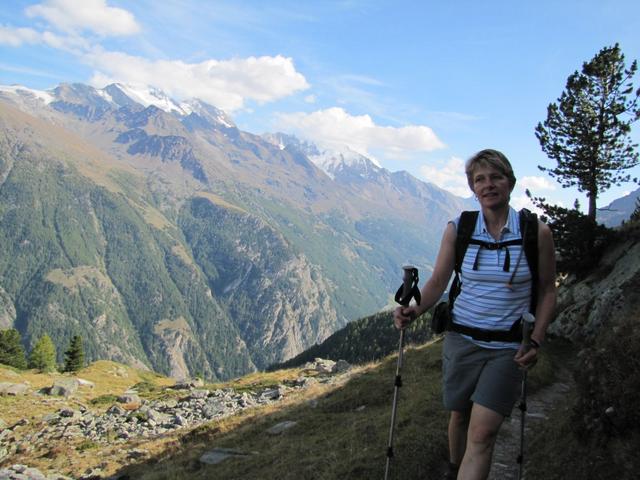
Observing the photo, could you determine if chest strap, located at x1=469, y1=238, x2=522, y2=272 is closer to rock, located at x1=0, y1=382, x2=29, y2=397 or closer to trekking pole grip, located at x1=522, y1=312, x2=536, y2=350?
trekking pole grip, located at x1=522, y1=312, x2=536, y2=350

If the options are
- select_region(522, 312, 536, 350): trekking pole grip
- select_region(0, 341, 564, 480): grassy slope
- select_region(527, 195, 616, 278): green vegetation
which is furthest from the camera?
select_region(527, 195, 616, 278): green vegetation

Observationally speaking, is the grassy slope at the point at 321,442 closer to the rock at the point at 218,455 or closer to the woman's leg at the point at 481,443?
the rock at the point at 218,455

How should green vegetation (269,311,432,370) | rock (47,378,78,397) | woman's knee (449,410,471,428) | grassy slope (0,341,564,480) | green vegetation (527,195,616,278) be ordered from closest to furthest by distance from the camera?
woman's knee (449,410,471,428) < grassy slope (0,341,564,480) < green vegetation (527,195,616,278) < rock (47,378,78,397) < green vegetation (269,311,432,370)

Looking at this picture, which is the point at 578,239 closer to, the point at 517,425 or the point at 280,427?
the point at 517,425

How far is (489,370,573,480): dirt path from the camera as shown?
28.3ft

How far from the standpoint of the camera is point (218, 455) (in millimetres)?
14172

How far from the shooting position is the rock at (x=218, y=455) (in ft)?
45.1

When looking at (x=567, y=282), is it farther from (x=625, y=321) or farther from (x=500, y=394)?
(x=500, y=394)

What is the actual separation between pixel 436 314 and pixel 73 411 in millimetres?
31731

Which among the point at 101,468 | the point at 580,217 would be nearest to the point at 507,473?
the point at 101,468

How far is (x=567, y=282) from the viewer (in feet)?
80.8

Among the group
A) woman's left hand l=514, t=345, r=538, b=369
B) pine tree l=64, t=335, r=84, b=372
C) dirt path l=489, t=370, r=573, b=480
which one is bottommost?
pine tree l=64, t=335, r=84, b=372

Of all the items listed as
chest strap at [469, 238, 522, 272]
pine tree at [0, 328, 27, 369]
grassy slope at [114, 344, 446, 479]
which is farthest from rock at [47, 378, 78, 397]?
chest strap at [469, 238, 522, 272]

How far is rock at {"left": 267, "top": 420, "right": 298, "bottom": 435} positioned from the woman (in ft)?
35.1
